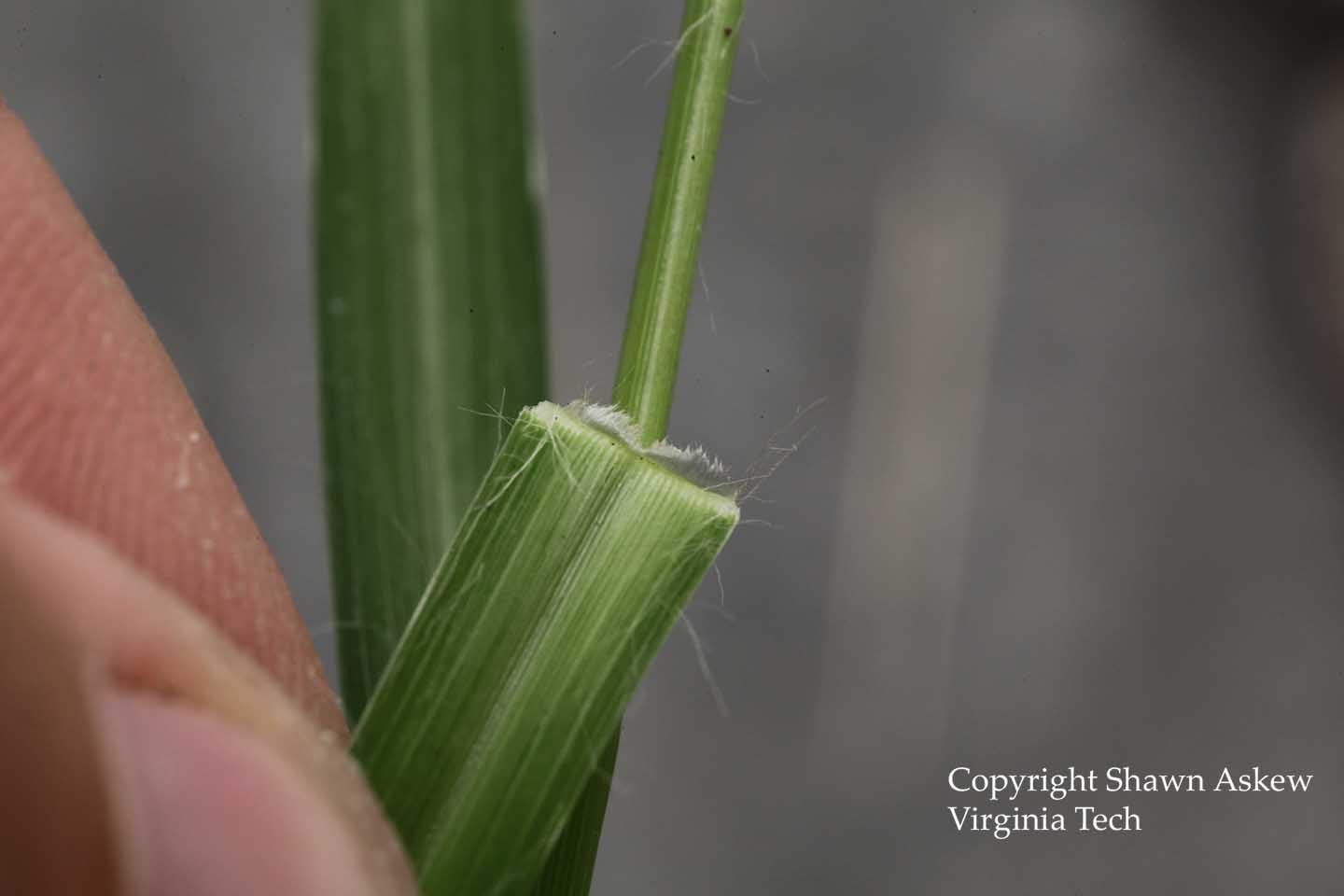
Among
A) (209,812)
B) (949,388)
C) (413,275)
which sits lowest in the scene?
(209,812)

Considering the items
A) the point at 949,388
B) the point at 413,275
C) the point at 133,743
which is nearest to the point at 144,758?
the point at 133,743

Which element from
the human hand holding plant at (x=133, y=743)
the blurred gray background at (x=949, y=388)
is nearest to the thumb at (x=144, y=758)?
the human hand holding plant at (x=133, y=743)

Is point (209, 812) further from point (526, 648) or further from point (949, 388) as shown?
point (949, 388)

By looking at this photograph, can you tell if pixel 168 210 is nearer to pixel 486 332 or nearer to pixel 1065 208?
pixel 486 332

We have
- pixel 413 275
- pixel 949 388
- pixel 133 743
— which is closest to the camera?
pixel 133 743

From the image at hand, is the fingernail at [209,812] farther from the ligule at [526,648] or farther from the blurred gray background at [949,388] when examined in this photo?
the blurred gray background at [949,388]

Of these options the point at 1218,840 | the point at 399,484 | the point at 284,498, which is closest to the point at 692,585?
the point at 399,484
